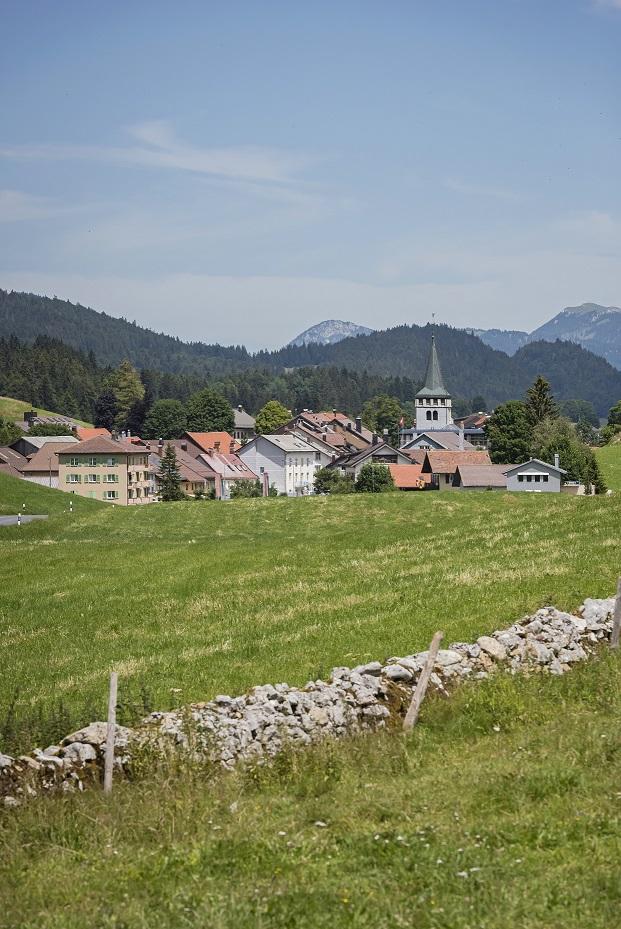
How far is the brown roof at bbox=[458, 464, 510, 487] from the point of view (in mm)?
107062

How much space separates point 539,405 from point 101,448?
53.2 meters

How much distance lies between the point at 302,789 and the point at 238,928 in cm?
331

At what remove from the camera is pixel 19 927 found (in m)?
9.15

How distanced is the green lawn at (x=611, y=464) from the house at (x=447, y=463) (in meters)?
13.7

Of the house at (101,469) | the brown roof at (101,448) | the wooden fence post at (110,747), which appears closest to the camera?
the wooden fence post at (110,747)

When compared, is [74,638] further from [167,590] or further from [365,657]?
[365,657]

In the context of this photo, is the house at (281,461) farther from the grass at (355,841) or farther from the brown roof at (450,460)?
the grass at (355,841)

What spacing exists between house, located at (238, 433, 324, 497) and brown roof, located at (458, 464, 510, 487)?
132 feet

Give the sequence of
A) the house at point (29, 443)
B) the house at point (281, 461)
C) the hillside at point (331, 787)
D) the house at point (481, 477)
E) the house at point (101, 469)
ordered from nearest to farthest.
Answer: the hillside at point (331, 787) < the house at point (481, 477) < the house at point (101, 469) < the house at point (281, 461) < the house at point (29, 443)

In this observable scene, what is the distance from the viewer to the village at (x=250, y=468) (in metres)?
108

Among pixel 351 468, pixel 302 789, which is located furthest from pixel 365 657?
pixel 351 468

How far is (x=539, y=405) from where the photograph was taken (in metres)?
129

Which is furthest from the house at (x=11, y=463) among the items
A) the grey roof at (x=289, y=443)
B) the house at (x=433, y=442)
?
the house at (x=433, y=442)

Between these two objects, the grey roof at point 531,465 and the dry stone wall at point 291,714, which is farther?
the grey roof at point 531,465
